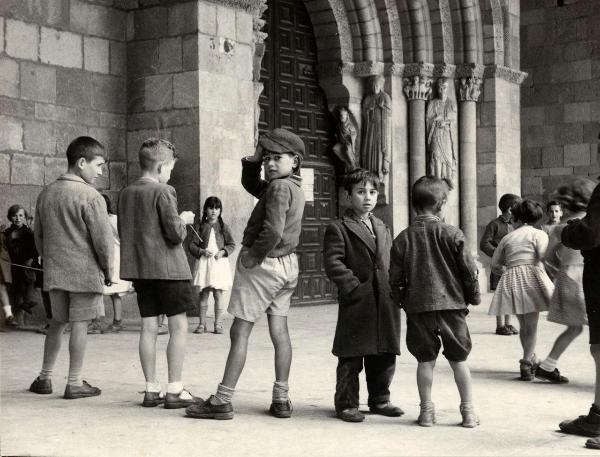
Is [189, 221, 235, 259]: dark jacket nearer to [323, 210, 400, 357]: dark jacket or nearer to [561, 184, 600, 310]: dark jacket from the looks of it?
[323, 210, 400, 357]: dark jacket

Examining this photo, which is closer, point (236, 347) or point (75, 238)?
point (236, 347)

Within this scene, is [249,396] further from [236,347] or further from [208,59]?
[208,59]

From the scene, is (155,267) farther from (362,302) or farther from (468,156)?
(468,156)

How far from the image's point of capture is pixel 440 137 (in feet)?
51.2

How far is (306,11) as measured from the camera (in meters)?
14.8

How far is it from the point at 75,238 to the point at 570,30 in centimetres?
Result: 1525

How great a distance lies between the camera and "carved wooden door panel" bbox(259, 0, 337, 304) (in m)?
13.9

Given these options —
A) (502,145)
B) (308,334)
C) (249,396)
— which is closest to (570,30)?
(502,145)

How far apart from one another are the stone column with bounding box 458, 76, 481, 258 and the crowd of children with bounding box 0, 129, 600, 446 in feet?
31.2

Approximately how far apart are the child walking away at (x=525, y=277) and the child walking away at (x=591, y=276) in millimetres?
2105

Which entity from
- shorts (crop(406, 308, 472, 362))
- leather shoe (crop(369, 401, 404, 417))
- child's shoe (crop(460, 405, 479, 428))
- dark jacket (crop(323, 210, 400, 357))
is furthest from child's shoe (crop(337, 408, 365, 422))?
child's shoe (crop(460, 405, 479, 428))

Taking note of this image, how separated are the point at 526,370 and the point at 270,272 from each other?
254cm

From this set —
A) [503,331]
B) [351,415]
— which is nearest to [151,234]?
[351,415]

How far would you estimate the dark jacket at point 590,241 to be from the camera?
194 inches
